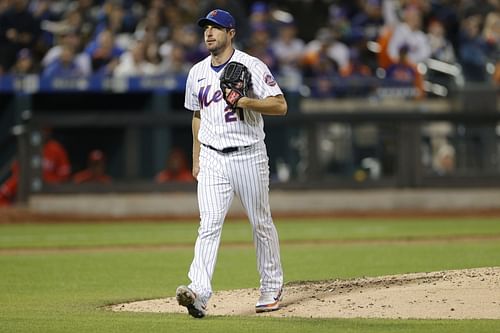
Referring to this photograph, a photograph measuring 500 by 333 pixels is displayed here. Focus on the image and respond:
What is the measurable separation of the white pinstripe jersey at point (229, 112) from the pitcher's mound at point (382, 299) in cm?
122

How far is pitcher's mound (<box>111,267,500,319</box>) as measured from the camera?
710cm

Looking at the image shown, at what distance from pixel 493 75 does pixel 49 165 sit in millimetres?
8067

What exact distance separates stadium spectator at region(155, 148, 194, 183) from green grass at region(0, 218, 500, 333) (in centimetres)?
98

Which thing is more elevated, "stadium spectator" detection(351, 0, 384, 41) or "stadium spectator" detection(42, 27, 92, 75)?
"stadium spectator" detection(351, 0, 384, 41)

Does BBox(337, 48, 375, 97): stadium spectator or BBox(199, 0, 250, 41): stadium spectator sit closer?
BBox(337, 48, 375, 97): stadium spectator

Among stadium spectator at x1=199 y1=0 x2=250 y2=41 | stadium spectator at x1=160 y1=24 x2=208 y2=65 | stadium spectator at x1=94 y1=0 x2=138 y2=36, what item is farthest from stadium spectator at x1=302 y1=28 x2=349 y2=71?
stadium spectator at x1=94 y1=0 x2=138 y2=36

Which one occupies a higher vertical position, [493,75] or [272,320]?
[493,75]

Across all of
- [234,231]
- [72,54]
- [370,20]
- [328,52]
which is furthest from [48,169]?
[370,20]

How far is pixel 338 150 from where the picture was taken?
17734 mm

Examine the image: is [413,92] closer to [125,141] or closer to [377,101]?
[377,101]

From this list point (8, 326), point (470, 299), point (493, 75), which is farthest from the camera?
point (493, 75)

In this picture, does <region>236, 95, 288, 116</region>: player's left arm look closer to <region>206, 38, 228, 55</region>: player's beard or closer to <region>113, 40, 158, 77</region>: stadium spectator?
<region>206, 38, 228, 55</region>: player's beard

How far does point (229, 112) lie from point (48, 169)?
11161 mm

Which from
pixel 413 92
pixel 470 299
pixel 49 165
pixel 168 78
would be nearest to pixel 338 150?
pixel 413 92
